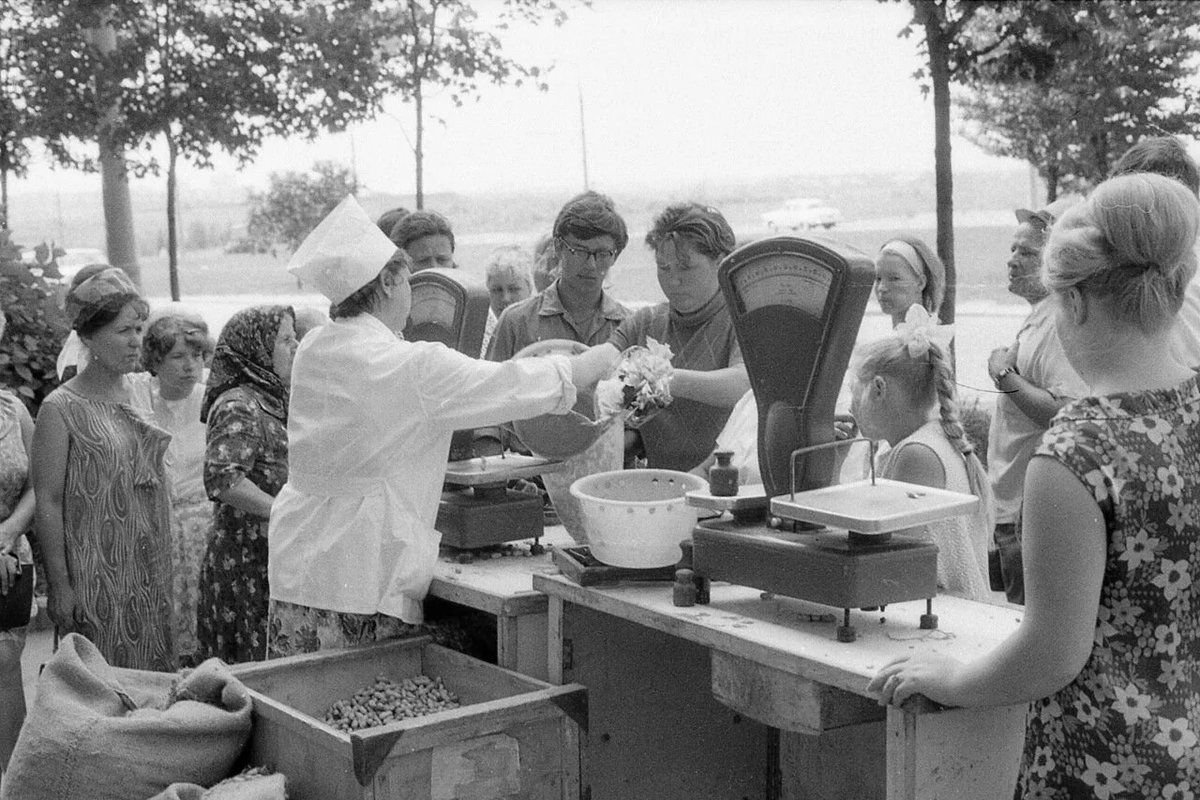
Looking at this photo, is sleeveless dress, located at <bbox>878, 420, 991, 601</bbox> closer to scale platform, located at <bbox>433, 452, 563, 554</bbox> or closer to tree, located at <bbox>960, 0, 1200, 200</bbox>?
scale platform, located at <bbox>433, 452, 563, 554</bbox>

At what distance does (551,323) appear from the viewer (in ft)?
12.9

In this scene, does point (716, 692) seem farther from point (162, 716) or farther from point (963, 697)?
point (162, 716)

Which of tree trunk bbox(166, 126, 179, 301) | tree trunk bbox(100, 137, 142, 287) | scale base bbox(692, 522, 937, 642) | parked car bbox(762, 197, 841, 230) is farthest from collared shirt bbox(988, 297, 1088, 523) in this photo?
parked car bbox(762, 197, 841, 230)

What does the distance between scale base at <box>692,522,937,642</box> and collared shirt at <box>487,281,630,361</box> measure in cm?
163

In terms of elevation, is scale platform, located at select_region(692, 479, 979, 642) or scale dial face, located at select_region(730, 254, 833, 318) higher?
scale dial face, located at select_region(730, 254, 833, 318)

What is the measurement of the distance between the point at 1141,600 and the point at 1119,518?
0.44 ft

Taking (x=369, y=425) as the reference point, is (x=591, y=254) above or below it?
above

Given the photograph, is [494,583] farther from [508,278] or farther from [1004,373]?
[508,278]

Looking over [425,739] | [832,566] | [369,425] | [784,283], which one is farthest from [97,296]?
[832,566]

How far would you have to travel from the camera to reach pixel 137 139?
8.64 m

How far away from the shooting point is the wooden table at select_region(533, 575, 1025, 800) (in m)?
2.02

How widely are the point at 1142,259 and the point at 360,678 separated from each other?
191 centimetres

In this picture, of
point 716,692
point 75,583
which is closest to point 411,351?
point 716,692

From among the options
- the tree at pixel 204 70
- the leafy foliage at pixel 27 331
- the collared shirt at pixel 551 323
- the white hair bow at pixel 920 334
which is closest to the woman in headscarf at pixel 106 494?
the collared shirt at pixel 551 323
